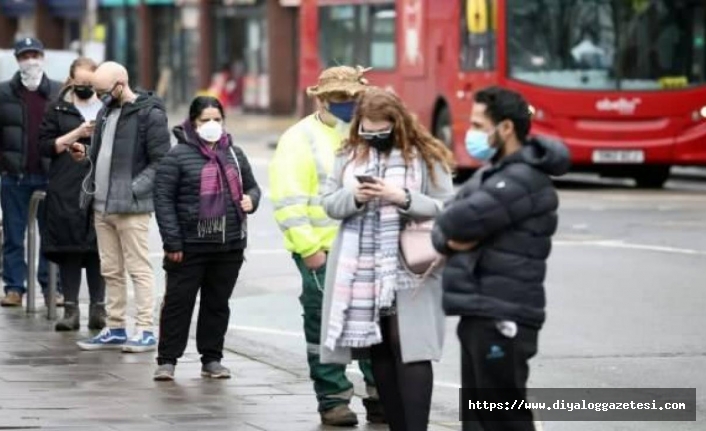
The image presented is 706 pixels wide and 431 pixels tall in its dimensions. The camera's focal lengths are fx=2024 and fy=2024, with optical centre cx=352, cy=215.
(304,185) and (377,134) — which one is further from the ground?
(377,134)

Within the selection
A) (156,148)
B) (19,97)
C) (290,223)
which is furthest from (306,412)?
(19,97)

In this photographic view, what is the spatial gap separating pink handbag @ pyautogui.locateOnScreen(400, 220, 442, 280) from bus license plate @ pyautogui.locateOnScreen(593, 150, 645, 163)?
57.9ft

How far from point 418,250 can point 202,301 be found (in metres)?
3.02

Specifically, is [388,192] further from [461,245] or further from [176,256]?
[176,256]

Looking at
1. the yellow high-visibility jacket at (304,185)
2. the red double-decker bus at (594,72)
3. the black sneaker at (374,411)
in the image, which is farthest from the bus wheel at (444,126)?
the yellow high-visibility jacket at (304,185)

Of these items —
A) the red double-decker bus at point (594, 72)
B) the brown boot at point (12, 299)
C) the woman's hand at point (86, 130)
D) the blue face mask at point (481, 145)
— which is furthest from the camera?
the red double-decker bus at point (594, 72)

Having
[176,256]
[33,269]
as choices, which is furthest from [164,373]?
[33,269]

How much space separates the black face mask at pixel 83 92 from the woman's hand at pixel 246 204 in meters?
2.44

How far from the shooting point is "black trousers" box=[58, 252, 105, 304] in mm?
13539

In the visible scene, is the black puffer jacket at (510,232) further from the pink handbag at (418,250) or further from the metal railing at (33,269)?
the metal railing at (33,269)

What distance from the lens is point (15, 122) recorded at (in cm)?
1448

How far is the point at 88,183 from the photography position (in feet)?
41.5

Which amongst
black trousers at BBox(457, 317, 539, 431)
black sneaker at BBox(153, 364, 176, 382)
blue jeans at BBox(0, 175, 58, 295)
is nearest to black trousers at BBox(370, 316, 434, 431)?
black trousers at BBox(457, 317, 539, 431)

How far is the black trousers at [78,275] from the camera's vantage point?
44.4 feet
